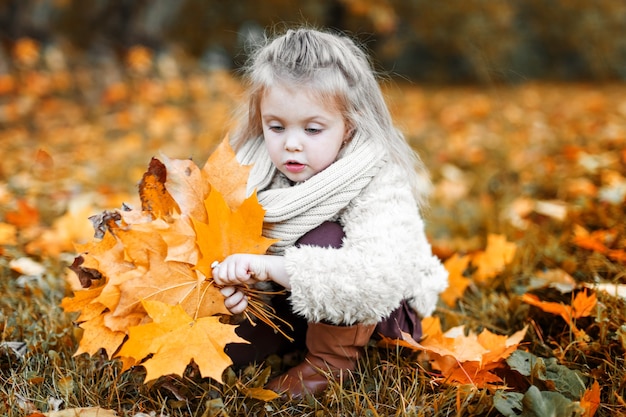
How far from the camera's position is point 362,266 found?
133 centimetres

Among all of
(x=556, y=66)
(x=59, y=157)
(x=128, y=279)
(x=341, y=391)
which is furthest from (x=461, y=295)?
(x=556, y=66)

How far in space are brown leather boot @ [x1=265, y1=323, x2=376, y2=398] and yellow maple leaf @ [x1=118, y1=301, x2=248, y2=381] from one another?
0.26 meters

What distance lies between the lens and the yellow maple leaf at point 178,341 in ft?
3.93

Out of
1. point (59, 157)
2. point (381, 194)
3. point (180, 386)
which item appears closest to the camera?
point (180, 386)

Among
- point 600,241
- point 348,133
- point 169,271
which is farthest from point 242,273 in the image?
point 600,241

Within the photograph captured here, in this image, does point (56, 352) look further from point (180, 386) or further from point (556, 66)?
point (556, 66)

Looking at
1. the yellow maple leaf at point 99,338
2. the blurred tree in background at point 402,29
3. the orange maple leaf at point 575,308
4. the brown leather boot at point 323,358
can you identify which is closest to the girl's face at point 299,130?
the brown leather boot at point 323,358

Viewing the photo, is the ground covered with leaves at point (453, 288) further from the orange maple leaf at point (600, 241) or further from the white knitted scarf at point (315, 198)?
the white knitted scarf at point (315, 198)

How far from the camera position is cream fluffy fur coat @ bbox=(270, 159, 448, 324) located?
1.32 m

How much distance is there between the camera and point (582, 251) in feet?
6.66

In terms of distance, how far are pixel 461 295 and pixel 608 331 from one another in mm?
486

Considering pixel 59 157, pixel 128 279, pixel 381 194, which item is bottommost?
pixel 59 157

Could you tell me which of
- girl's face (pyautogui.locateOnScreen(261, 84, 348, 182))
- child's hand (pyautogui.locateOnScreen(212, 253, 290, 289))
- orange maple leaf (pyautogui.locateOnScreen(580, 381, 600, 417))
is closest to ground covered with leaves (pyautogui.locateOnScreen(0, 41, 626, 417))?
orange maple leaf (pyautogui.locateOnScreen(580, 381, 600, 417))

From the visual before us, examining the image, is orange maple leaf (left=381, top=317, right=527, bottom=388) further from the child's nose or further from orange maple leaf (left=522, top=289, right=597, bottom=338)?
the child's nose
